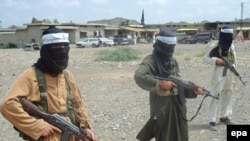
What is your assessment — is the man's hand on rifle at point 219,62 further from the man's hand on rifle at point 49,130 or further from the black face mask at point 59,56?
the man's hand on rifle at point 49,130

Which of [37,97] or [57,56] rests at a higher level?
[57,56]

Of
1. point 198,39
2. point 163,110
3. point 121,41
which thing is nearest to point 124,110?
point 163,110

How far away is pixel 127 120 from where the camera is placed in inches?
268

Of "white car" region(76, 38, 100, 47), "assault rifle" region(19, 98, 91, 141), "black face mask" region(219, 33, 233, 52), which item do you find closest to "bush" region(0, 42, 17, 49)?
"white car" region(76, 38, 100, 47)

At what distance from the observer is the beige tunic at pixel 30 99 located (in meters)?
2.54

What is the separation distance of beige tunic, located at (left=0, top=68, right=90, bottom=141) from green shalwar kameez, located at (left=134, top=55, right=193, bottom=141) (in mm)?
1048

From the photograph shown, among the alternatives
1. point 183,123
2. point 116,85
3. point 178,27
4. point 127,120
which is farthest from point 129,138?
point 178,27

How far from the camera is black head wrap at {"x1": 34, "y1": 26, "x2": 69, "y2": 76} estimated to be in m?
2.69

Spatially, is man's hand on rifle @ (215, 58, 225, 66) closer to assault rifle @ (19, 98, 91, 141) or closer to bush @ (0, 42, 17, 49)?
assault rifle @ (19, 98, 91, 141)

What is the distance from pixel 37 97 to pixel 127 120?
4288 mm

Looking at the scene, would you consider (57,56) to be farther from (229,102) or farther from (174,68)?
(229,102)

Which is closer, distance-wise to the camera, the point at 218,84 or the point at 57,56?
the point at 57,56

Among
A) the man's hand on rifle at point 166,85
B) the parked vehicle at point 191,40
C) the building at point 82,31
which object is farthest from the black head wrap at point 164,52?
the parked vehicle at point 191,40

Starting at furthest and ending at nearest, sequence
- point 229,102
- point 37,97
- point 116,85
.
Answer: point 116,85
point 229,102
point 37,97
